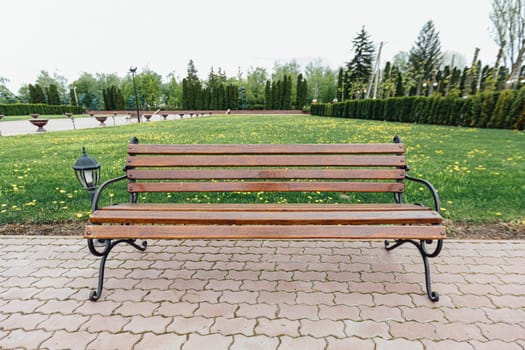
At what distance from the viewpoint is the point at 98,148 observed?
26.6ft

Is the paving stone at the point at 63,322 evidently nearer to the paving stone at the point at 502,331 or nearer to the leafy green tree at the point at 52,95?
the paving stone at the point at 502,331

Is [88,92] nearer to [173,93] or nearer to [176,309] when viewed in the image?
[173,93]

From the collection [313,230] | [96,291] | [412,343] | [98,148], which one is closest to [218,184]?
[313,230]

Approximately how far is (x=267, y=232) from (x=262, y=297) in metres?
0.51

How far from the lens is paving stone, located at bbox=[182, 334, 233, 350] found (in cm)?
165

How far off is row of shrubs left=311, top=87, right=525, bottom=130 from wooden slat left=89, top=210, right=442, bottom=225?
12.4 meters

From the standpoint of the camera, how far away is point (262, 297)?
6.81 feet

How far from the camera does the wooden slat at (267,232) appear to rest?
6.05 ft

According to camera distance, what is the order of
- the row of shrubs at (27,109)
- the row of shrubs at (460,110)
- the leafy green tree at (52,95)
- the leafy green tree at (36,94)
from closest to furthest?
the row of shrubs at (460,110) → the row of shrubs at (27,109) → the leafy green tree at (36,94) → the leafy green tree at (52,95)

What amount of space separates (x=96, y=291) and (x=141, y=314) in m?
0.44

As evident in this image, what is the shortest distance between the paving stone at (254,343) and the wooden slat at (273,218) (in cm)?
64

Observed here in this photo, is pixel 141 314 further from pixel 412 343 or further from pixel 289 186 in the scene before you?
pixel 412 343

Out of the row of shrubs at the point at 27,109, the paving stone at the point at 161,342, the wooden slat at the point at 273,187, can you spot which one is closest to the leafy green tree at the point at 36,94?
the row of shrubs at the point at 27,109

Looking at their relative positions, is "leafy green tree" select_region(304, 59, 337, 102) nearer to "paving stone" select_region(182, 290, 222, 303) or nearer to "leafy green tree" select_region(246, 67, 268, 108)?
"leafy green tree" select_region(246, 67, 268, 108)
